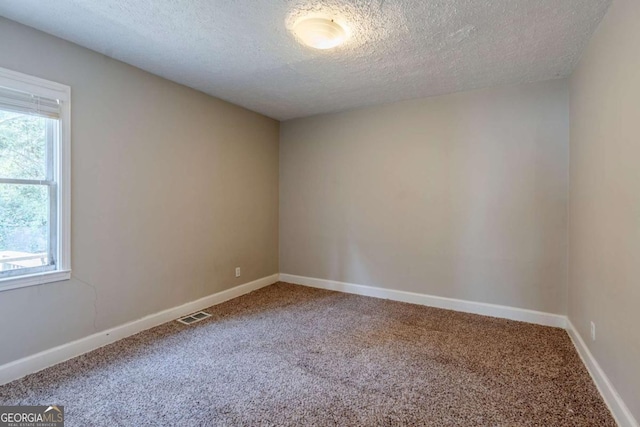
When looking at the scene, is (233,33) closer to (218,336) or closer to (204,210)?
(204,210)

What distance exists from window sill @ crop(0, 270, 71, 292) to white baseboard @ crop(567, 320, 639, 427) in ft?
12.0

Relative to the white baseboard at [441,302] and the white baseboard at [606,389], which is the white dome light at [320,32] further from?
the white baseboard at [441,302]

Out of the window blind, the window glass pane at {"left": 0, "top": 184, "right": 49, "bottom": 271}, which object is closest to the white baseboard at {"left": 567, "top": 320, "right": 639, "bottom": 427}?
the window glass pane at {"left": 0, "top": 184, "right": 49, "bottom": 271}

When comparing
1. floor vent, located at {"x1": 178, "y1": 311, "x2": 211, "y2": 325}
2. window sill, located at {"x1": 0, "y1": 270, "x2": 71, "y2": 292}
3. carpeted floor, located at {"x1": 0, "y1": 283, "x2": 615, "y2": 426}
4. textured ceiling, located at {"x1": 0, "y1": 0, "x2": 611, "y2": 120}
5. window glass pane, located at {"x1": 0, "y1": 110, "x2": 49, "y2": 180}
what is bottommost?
carpeted floor, located at {"x1": 0, "y1": 283, "x2": 615, "y2": 426}

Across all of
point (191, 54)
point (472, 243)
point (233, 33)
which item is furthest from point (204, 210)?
point (472, 243)

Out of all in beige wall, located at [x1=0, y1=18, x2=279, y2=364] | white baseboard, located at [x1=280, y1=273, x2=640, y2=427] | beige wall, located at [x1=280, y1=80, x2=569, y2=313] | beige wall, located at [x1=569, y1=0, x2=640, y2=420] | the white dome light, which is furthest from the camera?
beige wall, located at [x1=280, y1=80, x2=569, y2=313]

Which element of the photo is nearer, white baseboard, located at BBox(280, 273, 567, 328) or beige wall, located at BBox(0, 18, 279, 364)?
beige wall, located at BBox(0, 18, 279, 364)

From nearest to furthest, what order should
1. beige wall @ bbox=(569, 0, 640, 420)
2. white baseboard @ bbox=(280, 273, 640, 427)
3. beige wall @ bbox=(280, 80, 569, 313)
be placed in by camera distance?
1. beige wall @ bbox=(569, 0, 640, 420)
2. white baseboard @ bbox=(280, 273, 640, 427)
3. beige wall @ bbox=(280, 80, 569, 313)

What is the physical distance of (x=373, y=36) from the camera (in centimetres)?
233

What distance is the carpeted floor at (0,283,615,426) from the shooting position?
1810 mm

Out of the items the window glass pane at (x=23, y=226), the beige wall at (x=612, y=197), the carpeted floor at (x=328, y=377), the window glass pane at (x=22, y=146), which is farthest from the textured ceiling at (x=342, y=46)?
the carpeted floor at (x=328, y=377)

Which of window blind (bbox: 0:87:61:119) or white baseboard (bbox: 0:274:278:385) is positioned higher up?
window blind (bbox: 0:87:61:119)

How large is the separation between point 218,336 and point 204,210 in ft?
4.60

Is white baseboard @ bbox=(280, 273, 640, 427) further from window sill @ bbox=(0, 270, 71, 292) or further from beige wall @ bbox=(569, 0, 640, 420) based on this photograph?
window sill @ bbox=(0, 270, 71, 292)
